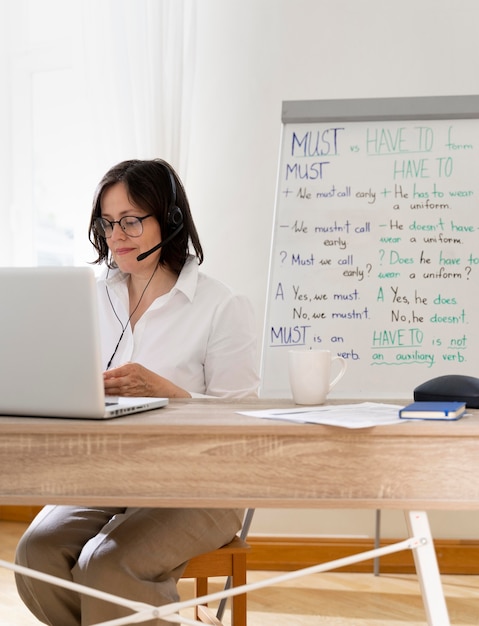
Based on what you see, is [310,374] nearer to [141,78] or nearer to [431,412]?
[431,412]

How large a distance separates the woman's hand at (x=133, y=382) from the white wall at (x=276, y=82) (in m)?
1.46

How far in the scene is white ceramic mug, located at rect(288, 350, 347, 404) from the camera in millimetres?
1374

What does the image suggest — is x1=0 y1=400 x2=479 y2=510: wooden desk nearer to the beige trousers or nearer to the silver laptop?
the silver laptop

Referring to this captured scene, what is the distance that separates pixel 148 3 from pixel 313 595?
2127mm

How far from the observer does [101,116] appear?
10.2ft

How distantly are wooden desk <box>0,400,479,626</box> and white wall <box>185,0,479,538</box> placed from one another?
182 centimetres

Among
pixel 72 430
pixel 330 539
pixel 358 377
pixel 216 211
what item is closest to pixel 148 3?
pixel 216 211

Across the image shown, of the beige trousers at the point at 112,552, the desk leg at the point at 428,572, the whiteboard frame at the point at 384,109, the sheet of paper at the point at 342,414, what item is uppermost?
the whiteboard frame at the point at 384,109

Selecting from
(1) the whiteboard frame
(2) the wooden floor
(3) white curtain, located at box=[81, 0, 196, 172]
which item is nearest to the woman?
(1) the whiteboard frame

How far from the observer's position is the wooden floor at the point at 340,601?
2373 mm

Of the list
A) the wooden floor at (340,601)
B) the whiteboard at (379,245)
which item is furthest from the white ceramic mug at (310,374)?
the wooden floor at (340,601)

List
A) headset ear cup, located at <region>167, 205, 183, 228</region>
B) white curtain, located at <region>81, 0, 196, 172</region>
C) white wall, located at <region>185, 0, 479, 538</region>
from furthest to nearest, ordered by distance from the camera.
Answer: white curtain, located at <region>81, 0, 196, 172</region>
white wall, located at <region>185, 0, 479, 538</region>
headset ear cup, located at <region>167, 205, 183, 228</region>

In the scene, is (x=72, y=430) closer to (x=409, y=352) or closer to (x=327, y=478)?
(x=327, y=478)

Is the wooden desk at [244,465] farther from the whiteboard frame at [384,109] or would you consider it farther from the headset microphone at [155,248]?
the whiteboard frame at [384,109]
